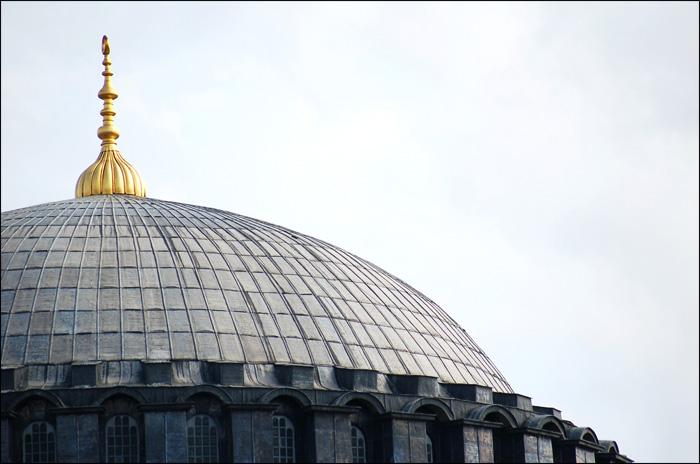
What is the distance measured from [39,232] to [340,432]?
12.8 m

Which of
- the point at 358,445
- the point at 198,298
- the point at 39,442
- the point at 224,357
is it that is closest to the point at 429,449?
the point at 358,445

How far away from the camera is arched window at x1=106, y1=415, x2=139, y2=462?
4931 centimetres

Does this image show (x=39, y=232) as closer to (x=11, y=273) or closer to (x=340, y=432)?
(x=11, y=273)

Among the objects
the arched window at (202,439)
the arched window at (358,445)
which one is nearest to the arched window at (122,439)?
the arched window at (202,439)

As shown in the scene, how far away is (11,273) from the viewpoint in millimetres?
55375

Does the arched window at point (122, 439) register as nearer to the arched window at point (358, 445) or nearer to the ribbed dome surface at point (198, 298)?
the ribbed dome surface at point (198, 298)

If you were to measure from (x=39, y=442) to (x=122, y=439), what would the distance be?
2194 millimetres

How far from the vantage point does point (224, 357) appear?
52250mm

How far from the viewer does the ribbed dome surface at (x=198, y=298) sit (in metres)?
52.5

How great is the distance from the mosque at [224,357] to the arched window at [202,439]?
5 centimetres

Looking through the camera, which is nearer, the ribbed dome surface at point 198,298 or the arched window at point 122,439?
the arched window at point 122,439

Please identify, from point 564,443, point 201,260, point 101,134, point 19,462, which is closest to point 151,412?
point 19,462

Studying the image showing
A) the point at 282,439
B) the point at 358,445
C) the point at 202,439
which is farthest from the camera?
the point at 358,445

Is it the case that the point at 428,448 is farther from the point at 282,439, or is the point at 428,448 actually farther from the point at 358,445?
the point at 282,439
